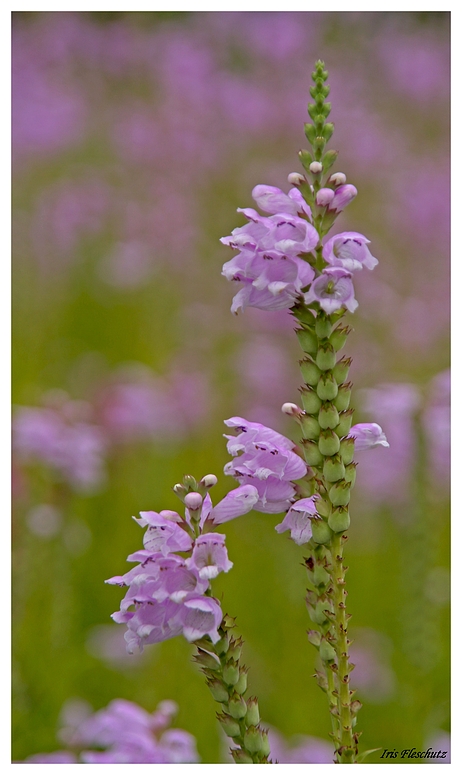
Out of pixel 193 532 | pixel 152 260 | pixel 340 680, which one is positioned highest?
pixel 152 260

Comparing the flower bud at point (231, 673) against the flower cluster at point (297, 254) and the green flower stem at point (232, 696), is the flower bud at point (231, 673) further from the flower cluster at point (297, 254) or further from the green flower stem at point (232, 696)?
the flower cluster at point (297, 254)

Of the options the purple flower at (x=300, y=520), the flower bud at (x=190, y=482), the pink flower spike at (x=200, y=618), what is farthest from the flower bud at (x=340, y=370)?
the pink flower spike at (x=200, y=618)

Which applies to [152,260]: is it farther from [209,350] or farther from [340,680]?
[340,680]

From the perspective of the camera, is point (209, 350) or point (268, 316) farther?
point (209, 350)

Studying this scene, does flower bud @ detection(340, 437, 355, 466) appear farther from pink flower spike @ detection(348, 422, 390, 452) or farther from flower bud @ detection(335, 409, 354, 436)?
pink flower spike @ detection(348, 422, 390, 452)

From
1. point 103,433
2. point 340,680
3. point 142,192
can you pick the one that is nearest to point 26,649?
point 103,433

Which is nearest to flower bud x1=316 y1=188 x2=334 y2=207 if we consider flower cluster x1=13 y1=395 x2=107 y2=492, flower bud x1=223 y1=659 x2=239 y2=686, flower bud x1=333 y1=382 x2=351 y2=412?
flower bud x1=333 y1=382 x2=351 y2=412

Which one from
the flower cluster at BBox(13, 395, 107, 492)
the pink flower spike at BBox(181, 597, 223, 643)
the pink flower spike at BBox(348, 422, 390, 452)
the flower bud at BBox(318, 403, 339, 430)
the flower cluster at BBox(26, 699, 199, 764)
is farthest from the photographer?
the flower cluster at BBox(13, 395, 107, 492)
